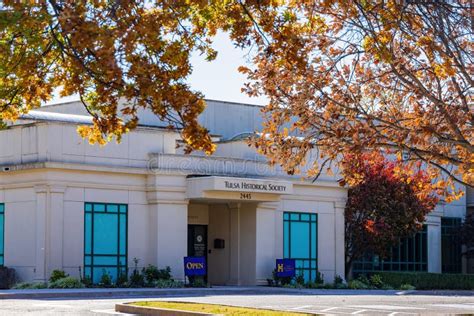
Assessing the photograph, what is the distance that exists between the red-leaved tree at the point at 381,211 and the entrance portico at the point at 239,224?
4.12 metres

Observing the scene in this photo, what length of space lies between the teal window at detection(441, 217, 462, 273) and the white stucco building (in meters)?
10.5

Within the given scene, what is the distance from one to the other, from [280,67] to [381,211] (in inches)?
985

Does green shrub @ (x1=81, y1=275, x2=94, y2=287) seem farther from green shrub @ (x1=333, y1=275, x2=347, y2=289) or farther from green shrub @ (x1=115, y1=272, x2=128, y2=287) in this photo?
green shrub @ (x1=333, y1=275, x2=347, y2=289)

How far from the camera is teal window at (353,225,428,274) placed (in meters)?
47.0

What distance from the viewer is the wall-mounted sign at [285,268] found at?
39.2 meters

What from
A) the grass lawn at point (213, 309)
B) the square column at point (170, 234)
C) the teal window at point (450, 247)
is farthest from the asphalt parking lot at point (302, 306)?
the teal window at point (450, 247)

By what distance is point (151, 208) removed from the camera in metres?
37.4

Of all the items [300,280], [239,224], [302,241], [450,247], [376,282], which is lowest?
[376,282]

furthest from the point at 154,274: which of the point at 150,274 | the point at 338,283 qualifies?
the point at 338,283

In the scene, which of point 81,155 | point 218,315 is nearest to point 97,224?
point 81,155

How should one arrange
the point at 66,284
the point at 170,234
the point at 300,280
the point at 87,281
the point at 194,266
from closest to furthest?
the point at 66,284, the point at 87,281, the point at 194,266, the point at 170,234, the point at 300,280

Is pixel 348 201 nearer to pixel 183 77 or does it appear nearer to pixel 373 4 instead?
pixel 373 4

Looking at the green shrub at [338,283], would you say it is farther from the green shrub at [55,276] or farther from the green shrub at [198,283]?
the green shrub at [55,276]

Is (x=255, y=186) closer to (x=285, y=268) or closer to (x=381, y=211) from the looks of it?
(x=285, y=268)
